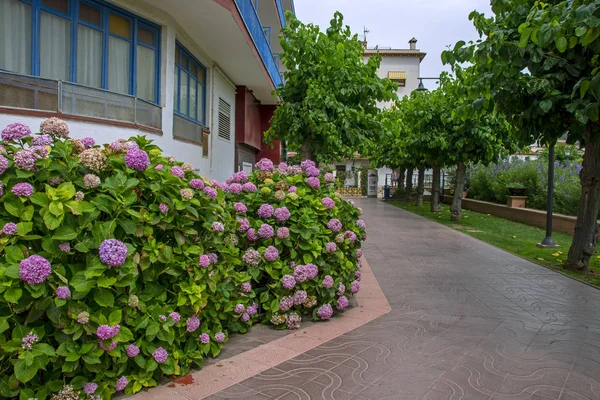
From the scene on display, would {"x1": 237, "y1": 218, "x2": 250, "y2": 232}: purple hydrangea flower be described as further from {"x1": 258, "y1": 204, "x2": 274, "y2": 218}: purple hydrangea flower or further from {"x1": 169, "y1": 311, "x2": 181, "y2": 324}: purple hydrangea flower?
{"x1": 169, "y1": 311, "x2": 181, "y2": 324}: purple hydrangea flower

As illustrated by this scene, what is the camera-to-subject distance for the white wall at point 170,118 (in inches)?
283

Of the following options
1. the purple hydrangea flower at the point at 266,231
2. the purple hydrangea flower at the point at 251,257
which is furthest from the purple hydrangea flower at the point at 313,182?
the purple hydrangea flower at the point at 251,257

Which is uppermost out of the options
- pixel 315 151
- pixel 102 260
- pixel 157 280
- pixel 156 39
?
pixel 156 39

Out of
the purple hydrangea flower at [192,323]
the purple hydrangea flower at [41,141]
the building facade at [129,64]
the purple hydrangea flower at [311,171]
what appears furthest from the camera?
the building facade at [129,64]

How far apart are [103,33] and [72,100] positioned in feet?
4.55

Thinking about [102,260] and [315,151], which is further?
[315,151]

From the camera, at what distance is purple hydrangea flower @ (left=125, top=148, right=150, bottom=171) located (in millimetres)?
3195

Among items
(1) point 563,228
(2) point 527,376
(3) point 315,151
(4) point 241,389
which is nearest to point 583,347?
(2) point 527,376

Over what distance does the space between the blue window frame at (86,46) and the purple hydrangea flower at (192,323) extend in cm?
509

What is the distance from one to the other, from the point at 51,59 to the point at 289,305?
17.6 ft

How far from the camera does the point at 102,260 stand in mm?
2809

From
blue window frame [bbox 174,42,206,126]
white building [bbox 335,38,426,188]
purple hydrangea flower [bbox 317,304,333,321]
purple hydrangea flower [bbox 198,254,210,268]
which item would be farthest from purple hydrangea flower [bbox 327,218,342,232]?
white building [bbox 335,38,426,188]

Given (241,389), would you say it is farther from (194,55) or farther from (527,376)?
(194,55)

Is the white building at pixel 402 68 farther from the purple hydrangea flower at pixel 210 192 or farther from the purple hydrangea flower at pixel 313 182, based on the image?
the purple hydrangea flower at pixel 210 192
